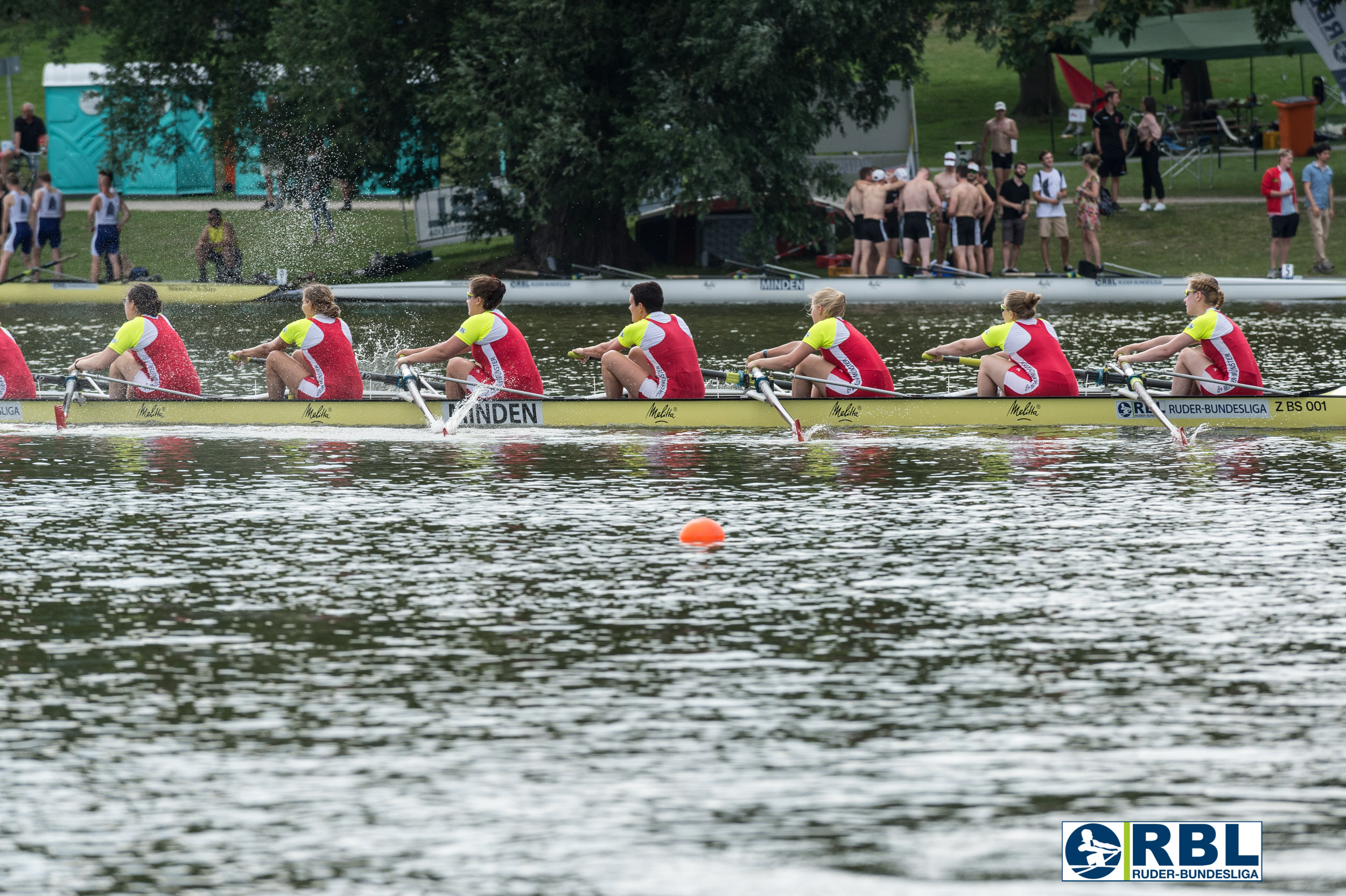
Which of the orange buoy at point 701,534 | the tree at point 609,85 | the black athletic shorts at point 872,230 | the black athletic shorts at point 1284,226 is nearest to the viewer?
the orange buoy at point 701,534

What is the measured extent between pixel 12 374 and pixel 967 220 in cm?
1723

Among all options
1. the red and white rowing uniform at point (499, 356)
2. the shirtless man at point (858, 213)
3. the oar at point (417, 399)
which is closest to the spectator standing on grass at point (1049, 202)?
the shirtless man at point (858, 213)

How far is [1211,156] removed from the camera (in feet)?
131

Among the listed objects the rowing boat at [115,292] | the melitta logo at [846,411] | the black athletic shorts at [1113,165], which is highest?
the black athletic shorts at [1113,165]

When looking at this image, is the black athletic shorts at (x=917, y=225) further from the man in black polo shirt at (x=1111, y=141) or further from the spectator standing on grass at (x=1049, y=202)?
the man in black polo shirt at (x=1111, y=141)

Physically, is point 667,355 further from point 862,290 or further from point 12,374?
point 862,290

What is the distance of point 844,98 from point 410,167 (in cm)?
822

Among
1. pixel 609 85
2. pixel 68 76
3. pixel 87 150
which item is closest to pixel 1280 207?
pixel 609 85

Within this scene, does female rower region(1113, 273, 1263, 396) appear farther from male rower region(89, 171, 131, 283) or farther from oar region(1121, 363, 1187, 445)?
male rower region(89, 171, 131, 283)

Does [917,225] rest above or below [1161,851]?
above

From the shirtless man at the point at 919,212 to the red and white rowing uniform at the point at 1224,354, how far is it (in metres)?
13.8

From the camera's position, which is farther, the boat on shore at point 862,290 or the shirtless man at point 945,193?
the shirtless man at point 945,193

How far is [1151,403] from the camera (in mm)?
15367

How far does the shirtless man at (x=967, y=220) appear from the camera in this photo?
1139 inches
